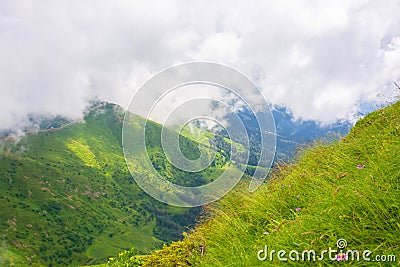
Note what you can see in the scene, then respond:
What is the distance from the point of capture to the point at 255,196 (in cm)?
662

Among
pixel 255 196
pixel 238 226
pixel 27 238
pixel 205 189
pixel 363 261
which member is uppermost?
pixel 27 238

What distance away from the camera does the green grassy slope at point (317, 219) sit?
3.55 m

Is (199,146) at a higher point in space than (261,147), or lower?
higher

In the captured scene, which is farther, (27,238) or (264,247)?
(27,238)

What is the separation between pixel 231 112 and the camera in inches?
344

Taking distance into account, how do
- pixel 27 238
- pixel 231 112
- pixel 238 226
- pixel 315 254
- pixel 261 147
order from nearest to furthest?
pixel 315 254
pixel 238 226
pixel 261 147
pixel 231 112
pixel 27 238

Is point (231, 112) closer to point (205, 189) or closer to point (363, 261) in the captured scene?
point (205, 189)

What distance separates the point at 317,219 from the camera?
388 centimetres

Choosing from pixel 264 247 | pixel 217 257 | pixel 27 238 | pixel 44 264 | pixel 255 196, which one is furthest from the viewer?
pixel 27 238

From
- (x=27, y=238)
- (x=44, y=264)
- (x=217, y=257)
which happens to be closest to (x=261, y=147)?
(x=217, y=257)

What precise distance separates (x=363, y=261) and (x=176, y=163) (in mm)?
6037

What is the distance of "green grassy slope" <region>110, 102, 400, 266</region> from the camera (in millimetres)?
3553

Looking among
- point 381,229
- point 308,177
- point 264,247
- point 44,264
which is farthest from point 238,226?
point 44,264

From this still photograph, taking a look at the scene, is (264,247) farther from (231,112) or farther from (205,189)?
(231,112)
